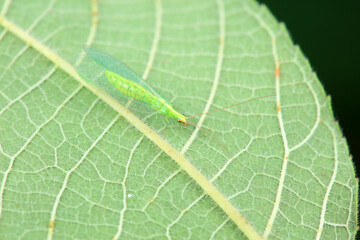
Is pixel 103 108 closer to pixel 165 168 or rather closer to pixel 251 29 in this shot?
pixel 165 168

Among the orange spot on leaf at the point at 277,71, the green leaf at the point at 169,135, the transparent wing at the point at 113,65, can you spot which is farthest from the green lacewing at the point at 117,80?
the orange spot on leaf at the point at 277,71

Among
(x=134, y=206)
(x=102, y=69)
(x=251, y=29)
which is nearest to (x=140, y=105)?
(x=102, y=69)

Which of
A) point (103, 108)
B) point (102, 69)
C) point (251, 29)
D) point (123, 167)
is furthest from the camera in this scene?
point (251, 29)

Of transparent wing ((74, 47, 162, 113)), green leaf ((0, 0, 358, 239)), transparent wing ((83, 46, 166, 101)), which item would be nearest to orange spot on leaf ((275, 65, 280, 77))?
green leaf ((0, 0, 358, 239))

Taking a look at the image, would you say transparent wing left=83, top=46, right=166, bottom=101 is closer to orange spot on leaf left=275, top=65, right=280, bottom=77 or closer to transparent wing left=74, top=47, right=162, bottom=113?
transparent wing left=74, top=47, right=162, bottom=113

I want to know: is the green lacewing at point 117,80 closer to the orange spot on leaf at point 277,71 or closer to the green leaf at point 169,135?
the green leaf at point 169,135

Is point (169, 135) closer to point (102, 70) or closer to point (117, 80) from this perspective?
point (117, 80)
